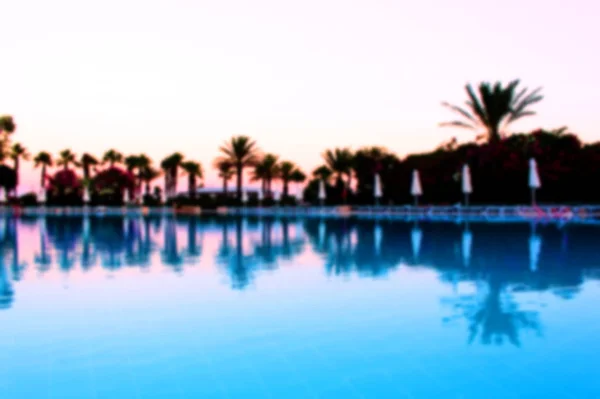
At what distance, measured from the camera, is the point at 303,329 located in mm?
5941

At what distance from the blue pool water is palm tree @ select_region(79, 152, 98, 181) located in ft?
229

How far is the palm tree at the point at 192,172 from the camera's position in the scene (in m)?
Result: 75.6

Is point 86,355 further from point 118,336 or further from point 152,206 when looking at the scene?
point 152,206

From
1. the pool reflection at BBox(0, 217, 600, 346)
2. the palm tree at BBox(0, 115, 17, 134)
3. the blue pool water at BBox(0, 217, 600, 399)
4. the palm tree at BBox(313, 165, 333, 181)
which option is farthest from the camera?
the palm tree at BBox(313, 165, 333, 181)

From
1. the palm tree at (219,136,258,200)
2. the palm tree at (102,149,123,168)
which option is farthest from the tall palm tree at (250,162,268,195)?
the palm tree at (102,149,123,168)

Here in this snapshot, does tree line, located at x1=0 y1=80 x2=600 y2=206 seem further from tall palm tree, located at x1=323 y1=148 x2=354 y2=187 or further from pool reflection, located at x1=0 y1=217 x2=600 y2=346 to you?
pool reflection, located at x1=0 y1=217 x2=600 y2=346

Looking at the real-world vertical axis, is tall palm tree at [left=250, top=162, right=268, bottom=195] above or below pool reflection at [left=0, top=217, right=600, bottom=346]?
above

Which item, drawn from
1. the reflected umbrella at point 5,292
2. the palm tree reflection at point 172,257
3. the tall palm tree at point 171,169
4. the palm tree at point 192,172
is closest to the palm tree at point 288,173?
the palm tree at point 192,172

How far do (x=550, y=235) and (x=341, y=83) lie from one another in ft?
60.0

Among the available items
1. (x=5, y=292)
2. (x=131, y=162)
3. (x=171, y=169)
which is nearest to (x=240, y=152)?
(x=171, y=169)

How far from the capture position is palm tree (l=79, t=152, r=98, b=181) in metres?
78.1

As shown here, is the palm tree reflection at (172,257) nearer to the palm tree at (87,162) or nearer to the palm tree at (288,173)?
the palm tree at (288,173)

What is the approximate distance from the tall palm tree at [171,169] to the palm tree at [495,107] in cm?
4311

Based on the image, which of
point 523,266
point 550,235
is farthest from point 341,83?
point 523,266
